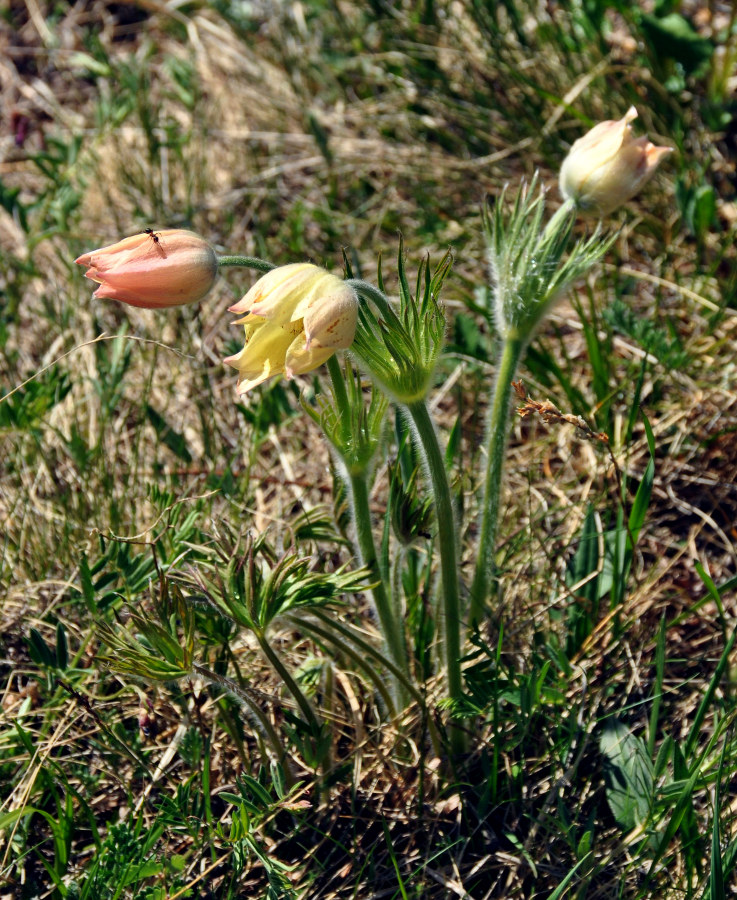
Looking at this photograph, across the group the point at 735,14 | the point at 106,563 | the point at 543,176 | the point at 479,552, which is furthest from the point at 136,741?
the point at 735,14

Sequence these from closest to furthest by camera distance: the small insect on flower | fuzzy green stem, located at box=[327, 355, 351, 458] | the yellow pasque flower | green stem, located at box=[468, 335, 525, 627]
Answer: the yellow pasque flower → the small insect on flower → fuzzy green stem, located at box=[327, 355, 351, 458] → green stem, located at box=[468, 335, 525, 627]

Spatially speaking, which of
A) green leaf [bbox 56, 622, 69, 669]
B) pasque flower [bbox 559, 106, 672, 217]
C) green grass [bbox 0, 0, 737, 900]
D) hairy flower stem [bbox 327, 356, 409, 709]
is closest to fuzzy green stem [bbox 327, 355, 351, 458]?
hairy flower stem [bbox 327, 356, 409, 709]

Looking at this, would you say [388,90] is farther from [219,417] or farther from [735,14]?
[219,417]

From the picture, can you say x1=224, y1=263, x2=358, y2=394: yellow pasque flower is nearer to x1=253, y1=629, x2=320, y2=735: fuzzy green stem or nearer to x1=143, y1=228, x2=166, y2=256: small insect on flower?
x1=143, y1=228, x2=166, y2=256: small insect on flower

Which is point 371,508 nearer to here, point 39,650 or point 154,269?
point 39,650

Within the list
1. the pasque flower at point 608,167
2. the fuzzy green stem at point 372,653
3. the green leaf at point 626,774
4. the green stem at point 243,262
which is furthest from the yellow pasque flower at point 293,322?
the green leaf at point 626,774

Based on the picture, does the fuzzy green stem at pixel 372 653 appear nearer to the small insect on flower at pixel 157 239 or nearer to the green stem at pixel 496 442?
the green stem at pixel 496 442
